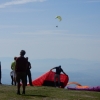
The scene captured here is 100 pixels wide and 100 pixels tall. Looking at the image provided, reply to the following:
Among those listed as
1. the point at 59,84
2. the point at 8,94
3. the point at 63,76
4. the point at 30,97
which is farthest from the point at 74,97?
the point at 63,76

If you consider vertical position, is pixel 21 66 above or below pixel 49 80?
above

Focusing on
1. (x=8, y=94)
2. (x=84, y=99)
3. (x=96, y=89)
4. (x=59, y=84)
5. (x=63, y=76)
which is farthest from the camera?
(x=63, y=76)

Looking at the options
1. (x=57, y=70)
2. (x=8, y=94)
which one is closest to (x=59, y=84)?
(x=57, y=70)

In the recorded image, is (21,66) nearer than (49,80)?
Yes

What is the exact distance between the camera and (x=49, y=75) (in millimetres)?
36500

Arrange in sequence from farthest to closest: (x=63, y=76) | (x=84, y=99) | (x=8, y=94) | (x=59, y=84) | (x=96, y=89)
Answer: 1. (x=63, y=76)
2. (x=59, y=84)
3. (x=96, y=89)
4. (x=8, y=94)
5. (x=84, y=99)

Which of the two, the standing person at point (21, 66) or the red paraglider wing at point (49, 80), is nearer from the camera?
the standing person at point (21, 66)

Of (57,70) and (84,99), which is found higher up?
(57,70)

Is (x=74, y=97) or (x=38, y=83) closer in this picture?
(x=74, y=97)

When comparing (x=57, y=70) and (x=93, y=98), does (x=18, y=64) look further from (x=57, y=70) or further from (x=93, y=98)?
(x=57, y=70)

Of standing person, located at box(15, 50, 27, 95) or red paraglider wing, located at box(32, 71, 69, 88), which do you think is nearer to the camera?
standing person, located at box(15, 50, 27, 95)

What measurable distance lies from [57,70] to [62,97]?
1011cm

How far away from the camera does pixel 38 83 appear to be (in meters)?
36.7

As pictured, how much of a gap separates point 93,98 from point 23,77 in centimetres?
411
